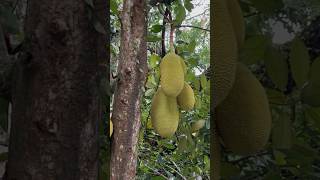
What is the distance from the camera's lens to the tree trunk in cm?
26

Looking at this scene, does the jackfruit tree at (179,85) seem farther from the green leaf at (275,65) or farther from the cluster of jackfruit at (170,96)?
the green leaf at (275,65)

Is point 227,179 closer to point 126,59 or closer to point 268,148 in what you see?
point 268,148

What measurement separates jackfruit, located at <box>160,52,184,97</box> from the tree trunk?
0.82 metres

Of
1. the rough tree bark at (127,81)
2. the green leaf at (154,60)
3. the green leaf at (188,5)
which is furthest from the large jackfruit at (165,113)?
the rough tree bark at (127,81)

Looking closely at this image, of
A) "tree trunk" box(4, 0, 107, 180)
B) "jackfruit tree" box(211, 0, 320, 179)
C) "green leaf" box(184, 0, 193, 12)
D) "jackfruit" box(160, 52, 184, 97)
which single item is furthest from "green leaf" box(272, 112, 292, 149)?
"jackfruit" box(160, 52, 184, 97)

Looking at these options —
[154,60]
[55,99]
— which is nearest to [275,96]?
[55,99]

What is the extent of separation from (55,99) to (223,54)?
4.5 inches

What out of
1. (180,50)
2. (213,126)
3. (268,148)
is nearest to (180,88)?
(180,50)

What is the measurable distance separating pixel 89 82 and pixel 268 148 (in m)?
0.22

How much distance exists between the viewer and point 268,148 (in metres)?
0.44

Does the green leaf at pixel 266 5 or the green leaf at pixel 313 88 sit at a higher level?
the green leaf at pixel 266 5

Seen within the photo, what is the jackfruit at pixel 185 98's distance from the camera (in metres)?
1.17

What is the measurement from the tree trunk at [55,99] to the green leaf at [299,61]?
183 mm

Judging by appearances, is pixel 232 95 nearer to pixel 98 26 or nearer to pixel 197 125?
pixel 98 26
